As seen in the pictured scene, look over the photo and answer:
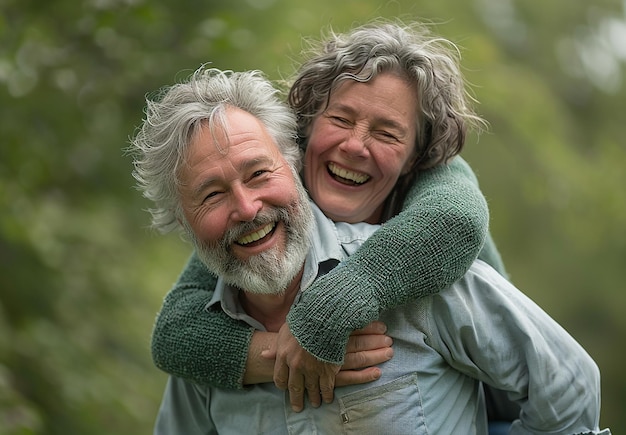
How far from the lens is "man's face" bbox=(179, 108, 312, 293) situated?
2564 mm

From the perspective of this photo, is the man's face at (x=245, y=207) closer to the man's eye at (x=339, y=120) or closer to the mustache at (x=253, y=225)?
the mustache at (x=253, y=225)

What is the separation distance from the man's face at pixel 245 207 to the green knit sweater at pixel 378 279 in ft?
0.60

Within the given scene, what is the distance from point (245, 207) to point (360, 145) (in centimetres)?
42

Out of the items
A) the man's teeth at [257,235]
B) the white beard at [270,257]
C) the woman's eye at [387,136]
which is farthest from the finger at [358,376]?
the woman's eye at [387,136]

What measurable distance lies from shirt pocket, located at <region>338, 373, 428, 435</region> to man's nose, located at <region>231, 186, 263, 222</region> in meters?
0.56

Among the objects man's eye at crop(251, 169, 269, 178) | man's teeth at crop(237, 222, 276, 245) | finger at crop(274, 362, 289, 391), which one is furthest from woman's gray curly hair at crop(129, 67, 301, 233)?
finger at crop(274, 362, 289, 391)

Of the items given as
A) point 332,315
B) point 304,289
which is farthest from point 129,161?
point 332,315

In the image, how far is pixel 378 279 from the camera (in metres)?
2.37

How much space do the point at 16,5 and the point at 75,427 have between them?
229cm

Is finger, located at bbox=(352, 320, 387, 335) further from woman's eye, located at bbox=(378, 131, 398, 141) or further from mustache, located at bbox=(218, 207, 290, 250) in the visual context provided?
woman's eye, located at bbox=(378, 131, 398, 141)

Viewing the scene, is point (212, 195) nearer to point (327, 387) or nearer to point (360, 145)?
point (360, 145)

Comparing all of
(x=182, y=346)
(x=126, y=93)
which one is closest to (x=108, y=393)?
(x=126, y=93)

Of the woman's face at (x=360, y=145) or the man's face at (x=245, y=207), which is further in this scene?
the woman's face at (x=360, y=145)

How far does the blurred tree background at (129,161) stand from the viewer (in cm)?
450
